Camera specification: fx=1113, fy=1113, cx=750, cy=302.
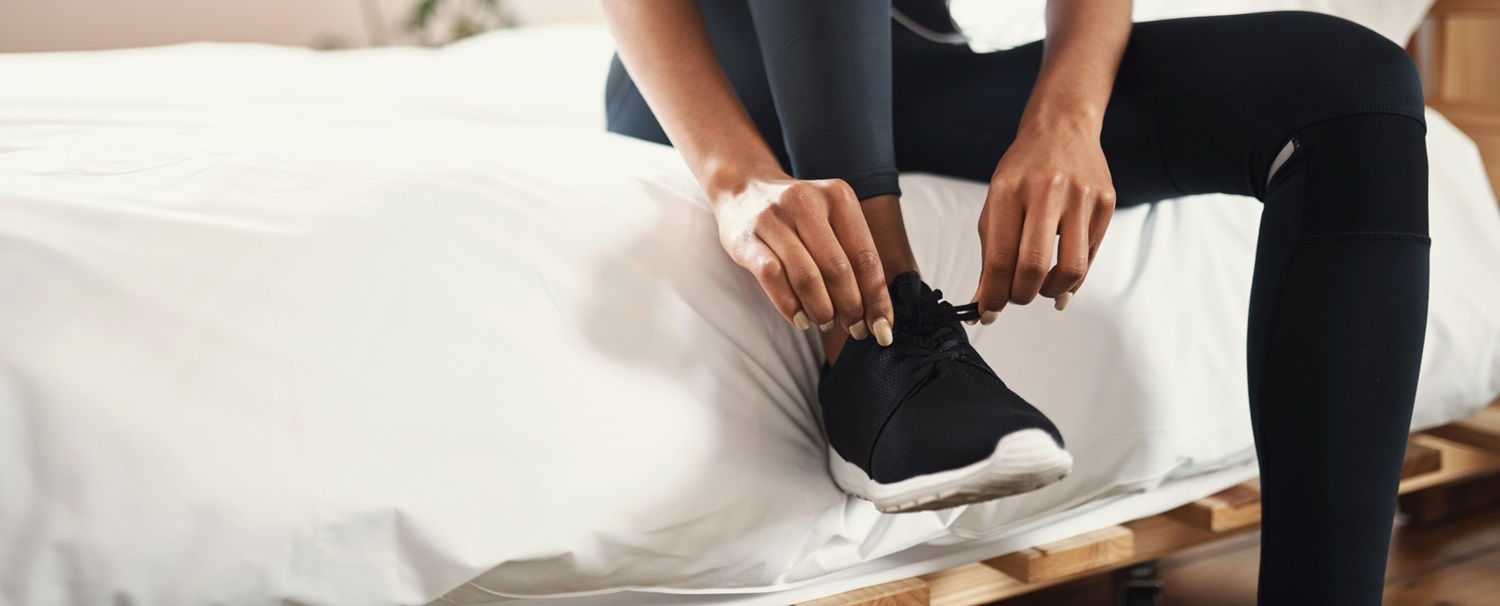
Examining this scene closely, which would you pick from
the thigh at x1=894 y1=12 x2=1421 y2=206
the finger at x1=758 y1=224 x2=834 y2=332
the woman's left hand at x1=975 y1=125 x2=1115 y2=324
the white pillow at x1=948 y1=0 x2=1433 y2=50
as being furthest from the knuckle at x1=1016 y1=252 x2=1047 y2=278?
the white pillow at x1=948 y1=0 x2=1433 y2=50

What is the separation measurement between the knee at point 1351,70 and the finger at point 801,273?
342 mm

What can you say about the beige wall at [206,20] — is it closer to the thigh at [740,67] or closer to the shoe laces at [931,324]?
the thigh at [740,67]

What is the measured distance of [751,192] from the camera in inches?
25.1

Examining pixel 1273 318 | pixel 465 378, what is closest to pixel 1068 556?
pixel 1273 318

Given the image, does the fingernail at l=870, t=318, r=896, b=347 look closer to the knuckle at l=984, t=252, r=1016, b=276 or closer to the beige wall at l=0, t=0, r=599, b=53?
the knuckle at l=984, t=252, r=1016, b=276

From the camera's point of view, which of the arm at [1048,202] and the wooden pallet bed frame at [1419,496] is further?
the wooden pallet bed frame at [1419,496]

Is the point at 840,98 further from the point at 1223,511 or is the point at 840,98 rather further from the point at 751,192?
the point at 1223,511

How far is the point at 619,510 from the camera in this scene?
610 millimetres

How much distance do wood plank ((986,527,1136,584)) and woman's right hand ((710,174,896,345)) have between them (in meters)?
0.28

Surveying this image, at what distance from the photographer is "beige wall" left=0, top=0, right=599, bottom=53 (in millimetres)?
2338

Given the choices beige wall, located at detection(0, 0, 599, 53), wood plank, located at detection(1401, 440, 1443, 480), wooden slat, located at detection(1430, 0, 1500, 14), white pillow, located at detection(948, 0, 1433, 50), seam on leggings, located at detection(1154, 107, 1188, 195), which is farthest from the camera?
beige wall, located at detection(0, 0, 599, 53)

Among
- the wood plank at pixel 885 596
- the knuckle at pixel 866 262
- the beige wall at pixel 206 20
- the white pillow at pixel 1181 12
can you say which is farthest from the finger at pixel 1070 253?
the beige wall at pixel 206 20

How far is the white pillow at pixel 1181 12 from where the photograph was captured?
1201mm

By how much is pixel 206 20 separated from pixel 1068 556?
2.34m
